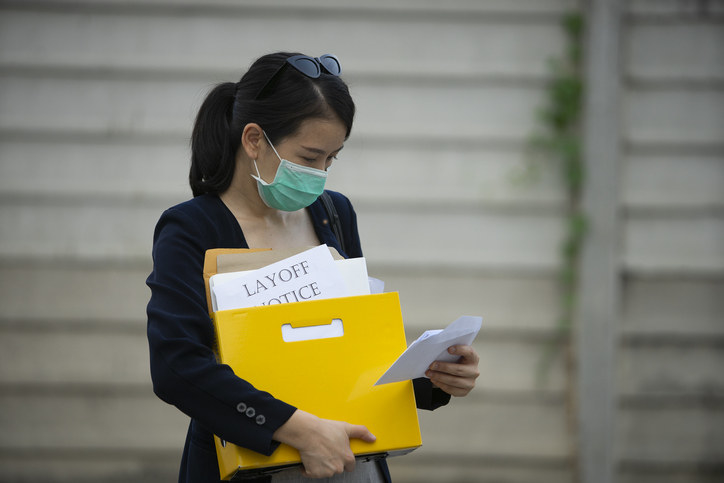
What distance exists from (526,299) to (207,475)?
2.57 metres

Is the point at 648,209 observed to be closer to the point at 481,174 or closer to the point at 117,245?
the point at 481,174

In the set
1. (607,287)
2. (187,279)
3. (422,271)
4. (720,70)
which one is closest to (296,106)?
(187,279)

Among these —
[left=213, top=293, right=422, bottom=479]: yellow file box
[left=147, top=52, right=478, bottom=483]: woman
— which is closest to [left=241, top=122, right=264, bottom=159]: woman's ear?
[left=147, top=52, right=478, bottom=483]: woman

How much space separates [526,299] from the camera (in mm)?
3730

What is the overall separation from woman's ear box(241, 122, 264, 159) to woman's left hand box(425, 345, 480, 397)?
0.62 m

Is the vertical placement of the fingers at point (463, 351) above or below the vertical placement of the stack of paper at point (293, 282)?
below

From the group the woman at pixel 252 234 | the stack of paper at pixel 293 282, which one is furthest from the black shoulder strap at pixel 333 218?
the stack of paper at pixel 293 282

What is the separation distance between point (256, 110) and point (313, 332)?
0.53 m

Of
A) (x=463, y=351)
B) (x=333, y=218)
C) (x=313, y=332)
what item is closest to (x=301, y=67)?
(x=333, y=218)

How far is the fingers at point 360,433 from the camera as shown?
1.36 metres

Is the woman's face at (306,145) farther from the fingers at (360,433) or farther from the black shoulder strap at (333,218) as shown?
the fingers at (360,433)

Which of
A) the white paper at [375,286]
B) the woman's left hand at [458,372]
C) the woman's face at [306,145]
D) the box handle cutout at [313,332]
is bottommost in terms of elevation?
the woman's left hand at [458,372]

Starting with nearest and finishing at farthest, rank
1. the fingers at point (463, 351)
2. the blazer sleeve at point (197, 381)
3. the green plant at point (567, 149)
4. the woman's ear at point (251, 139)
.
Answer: the blazer sleeve at point (197, 381), the fingers at point (463, 351), the woman's ear at point (251, 139), the green plant at point (567, 149)

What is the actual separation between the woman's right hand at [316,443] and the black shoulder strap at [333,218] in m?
0.53
